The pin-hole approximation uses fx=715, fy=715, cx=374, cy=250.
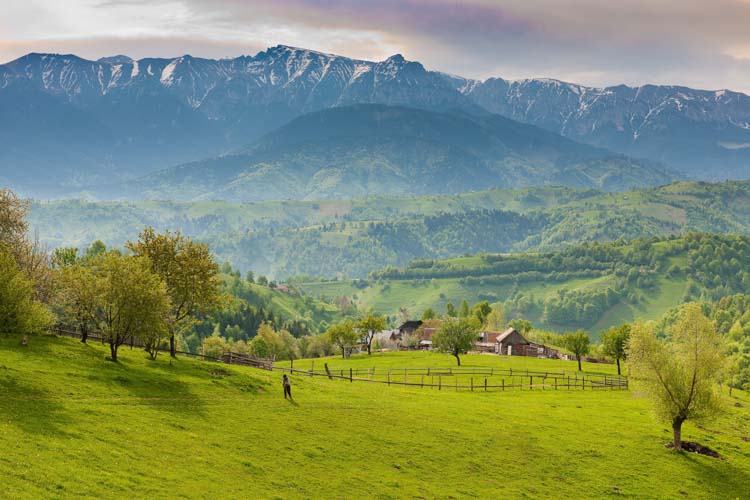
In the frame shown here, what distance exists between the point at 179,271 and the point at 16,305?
17.8m

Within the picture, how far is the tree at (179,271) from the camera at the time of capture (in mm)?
77625

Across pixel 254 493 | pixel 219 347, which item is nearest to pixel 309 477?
pixel 254 493

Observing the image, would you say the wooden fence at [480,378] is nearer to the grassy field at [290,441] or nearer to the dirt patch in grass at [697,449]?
the grassy field at [290,441]

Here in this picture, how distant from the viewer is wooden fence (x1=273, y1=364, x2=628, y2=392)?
4021 inches

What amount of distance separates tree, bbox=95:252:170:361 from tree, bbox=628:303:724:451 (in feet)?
160

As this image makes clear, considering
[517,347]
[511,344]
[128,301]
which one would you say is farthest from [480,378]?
[511,344]

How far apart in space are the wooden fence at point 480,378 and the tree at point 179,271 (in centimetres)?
2261

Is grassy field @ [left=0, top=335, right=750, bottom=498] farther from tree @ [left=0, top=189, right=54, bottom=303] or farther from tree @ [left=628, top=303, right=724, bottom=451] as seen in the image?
tree @ [left=0, top=189, right=54, bottom=303]

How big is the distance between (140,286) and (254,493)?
28.5 meters

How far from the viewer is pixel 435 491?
5297 cm

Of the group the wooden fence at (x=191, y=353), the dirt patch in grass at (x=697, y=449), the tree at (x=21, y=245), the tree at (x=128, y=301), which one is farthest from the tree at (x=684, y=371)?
the tree at (x=21, y=245)

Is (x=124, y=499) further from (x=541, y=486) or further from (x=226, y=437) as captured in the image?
(x=541, y=486)

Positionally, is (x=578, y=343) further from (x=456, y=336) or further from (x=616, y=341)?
(x=456, y=336)

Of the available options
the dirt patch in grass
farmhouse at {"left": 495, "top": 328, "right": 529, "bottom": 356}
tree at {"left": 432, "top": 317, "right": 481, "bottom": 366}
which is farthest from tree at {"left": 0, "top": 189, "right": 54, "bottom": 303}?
farmhouse at {"left": 495, "top": 328, "right": 529, "bottom": 356}
